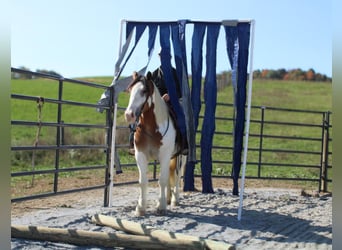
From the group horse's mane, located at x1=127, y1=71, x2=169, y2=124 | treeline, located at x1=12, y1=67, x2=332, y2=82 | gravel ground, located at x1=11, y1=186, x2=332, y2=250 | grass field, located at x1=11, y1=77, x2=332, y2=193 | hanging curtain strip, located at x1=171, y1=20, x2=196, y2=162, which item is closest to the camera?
gravel ground, located at x1=11, y1=186, x2=332, y2=250

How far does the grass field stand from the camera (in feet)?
37.4

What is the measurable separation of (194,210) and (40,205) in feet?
7.15

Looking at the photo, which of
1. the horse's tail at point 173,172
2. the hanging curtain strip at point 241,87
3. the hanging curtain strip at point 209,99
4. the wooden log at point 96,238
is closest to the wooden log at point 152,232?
the wooden log at point 96,238

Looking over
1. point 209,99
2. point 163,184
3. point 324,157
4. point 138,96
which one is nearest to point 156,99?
point 138,96

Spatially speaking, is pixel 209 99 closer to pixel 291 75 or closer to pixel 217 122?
pixel 217 122

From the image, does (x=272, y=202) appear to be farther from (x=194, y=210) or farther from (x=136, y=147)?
(x=136, y=147)

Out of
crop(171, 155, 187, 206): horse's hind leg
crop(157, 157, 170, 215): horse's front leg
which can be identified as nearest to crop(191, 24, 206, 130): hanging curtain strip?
crop(171, 155, 187, 206): horse's hind leg

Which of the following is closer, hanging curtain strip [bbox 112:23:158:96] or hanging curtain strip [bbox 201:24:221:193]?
hanging curtain strip [bbox 201:24:221:193]

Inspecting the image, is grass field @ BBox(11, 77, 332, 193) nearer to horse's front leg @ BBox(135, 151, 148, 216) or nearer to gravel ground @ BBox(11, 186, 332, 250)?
gravel ground @ BBox(11, 186, 332, 250)

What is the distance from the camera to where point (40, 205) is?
6.15 metres

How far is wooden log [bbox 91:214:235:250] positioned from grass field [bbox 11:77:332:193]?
4.34 metres

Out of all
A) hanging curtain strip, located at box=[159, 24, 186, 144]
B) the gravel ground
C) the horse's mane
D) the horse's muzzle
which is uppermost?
hanging curtain strip, located at box=[159, 24, 186, 144]

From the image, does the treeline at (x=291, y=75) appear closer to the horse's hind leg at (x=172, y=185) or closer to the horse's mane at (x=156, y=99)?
the horse's hind leg at (x=172, y=185)

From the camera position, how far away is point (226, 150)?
580 inches
